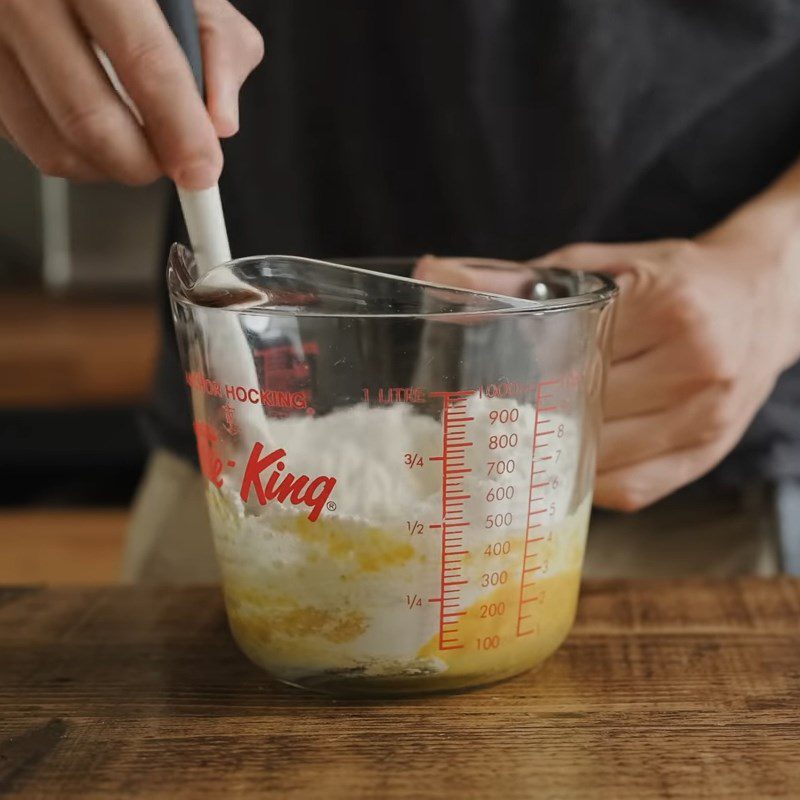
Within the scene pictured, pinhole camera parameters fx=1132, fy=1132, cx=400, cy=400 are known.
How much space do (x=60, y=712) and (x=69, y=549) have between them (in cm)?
124

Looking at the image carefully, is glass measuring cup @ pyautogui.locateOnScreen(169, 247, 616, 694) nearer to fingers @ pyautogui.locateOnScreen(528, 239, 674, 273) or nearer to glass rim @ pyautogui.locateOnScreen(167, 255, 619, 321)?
glass rim @ pyautogui.locateOnScreen(167, 255, 619, 321)

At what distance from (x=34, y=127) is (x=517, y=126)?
0.48m

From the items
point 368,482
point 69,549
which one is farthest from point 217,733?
point 69,549

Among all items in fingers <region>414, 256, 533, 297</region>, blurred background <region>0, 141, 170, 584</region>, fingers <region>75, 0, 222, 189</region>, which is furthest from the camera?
blurred background <region>0, 141, 170, 584</region>

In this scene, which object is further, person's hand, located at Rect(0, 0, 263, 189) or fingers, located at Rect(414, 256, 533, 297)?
fingers, located at Rect(414, 256, 533, 297)

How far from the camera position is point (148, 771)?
53 cm

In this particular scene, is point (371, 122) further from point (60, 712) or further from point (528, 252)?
point (60, 712)

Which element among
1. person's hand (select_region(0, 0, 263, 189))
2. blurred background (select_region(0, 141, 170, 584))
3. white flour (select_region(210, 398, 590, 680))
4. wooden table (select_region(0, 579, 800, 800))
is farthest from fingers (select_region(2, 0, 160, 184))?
blurred background (select_region(0, 141, 170, 584))

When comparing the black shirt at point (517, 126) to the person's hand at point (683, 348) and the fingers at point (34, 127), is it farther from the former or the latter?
the fingers at point (34, 127)

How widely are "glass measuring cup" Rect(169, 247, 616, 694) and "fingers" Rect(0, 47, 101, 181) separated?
9cm

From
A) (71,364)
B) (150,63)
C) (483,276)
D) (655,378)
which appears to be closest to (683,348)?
(655,378)

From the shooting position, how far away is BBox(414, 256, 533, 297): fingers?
694mm

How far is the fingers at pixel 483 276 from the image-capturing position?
69 cm

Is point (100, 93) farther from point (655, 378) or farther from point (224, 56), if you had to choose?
point (655, 378)
